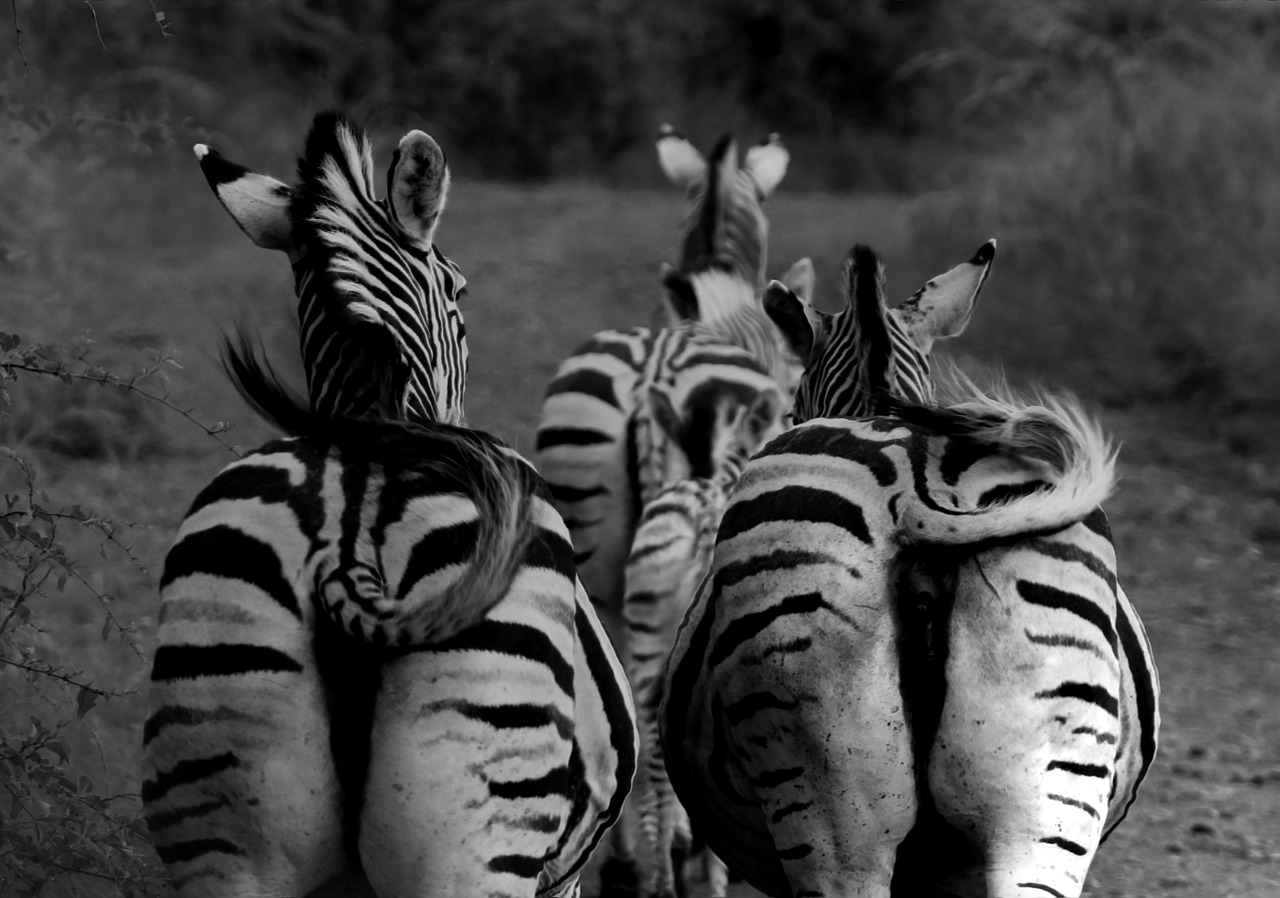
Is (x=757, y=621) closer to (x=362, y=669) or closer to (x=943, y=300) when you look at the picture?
(x=362, y=669)

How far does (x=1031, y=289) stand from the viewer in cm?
1147

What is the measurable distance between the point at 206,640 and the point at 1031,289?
995cm

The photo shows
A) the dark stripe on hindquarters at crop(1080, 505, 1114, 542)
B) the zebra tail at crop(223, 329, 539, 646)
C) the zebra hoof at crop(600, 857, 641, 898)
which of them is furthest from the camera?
the zebra hoof at crop(600, 857, 641, 898)

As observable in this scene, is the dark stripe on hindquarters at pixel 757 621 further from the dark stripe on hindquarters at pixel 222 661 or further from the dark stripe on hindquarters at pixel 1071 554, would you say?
the dark stripe on hindquarters at pixel 222 661

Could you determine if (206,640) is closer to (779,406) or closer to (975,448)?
(975,448)

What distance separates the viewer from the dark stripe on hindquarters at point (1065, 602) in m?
2.58

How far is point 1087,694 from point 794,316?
1575 mm

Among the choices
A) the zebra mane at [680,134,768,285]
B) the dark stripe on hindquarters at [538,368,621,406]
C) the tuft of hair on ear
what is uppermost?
the zebra mane at [680,134,768,285]

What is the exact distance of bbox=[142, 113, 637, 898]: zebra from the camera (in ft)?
7.49

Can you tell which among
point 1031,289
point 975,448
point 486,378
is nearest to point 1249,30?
point 1031,289

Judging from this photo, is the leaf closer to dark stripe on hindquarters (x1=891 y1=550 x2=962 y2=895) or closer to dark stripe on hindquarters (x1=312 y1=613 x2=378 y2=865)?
dark stripe on hindquarters (x1=312 y1=613 x2=378 y2=865)

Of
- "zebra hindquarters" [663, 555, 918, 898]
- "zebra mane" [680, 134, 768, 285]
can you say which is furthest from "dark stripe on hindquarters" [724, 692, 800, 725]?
"zebra mane" [680, 134, 768, 285]

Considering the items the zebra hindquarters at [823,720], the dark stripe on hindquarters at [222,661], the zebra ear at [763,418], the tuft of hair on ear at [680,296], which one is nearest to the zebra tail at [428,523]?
the dark stripe on hindquarters at [222,661]

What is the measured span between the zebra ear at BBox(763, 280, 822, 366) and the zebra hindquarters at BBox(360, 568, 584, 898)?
1672 millimetres
